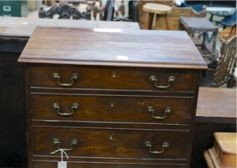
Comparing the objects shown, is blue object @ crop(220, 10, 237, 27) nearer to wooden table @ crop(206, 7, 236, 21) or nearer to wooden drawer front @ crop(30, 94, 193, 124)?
wooden table @ crop(206, 7, 236, 21)

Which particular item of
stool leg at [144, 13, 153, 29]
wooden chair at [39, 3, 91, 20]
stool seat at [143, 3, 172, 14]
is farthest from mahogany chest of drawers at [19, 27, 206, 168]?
stool leg at [144, 13, 153, 29]

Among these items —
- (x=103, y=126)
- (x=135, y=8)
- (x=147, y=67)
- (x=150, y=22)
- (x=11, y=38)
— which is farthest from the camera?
(x=150, y=22)

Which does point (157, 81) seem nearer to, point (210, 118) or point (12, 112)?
point (210, 118)

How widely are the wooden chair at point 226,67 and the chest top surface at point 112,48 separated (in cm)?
143

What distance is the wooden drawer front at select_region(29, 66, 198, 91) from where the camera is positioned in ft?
5.32

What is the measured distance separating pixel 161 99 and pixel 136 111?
0.11 m

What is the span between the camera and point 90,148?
176 centimetres

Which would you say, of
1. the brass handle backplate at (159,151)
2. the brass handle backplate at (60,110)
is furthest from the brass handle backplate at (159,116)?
the brass handle backplate at (60,110)

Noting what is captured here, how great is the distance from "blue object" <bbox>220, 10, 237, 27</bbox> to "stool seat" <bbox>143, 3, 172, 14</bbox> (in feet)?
3.55

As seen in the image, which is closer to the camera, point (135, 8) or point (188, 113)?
point (188, 113)

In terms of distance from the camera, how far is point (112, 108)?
169cm

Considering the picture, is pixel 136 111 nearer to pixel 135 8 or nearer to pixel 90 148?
pixel 90 148

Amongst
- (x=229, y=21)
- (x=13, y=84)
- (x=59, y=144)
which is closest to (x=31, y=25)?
(x=13, y=84)

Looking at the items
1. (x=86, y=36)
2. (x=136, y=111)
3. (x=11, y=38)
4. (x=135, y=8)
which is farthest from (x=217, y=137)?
(x=135, y=8)
